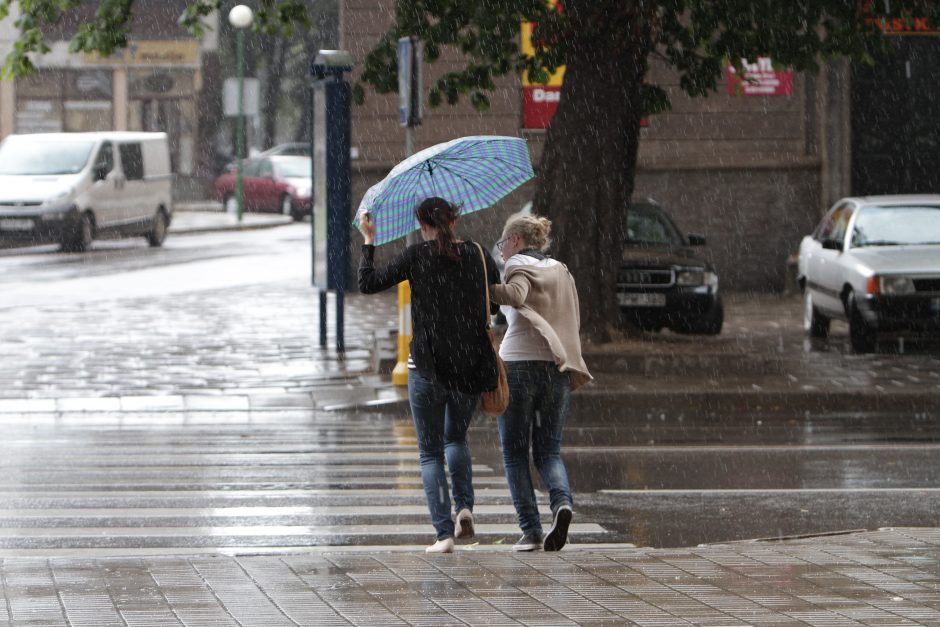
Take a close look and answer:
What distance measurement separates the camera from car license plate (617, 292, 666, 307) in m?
17.6

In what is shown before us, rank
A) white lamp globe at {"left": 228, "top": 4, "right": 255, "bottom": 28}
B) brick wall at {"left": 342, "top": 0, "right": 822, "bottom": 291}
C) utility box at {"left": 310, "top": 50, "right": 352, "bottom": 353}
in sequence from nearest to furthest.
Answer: utility box at {"left": 310, "top": 50, "right": 352, "bottom": 353} → brick wall at {"left": 342, "top": 0, "right": 822, "bottom": 291} → white lamp globe at {"left": 228, "top": 4, "right": 255, "bottom": 28}

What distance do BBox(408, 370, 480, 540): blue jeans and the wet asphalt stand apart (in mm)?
518

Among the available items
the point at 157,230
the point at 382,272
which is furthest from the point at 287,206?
the point at 382,272

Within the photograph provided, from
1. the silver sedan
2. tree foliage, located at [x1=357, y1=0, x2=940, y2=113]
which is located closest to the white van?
tree foliage, located at [x1=357, y1=0, x2=940, y2=113]

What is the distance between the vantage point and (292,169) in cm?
4125

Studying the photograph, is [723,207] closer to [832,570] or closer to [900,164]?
[900,164]

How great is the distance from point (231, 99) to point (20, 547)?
3561cm

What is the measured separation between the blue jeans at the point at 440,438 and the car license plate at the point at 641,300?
33.7 feet

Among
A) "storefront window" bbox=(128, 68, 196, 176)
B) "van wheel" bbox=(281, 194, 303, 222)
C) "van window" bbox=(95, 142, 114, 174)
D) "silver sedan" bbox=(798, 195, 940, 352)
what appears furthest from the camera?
"storefront window" bbox=(128, 68, 196, 176)

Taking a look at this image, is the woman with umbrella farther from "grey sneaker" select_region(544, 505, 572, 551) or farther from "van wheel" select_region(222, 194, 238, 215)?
"van wheel" select_region(222, 194, 238, 215)

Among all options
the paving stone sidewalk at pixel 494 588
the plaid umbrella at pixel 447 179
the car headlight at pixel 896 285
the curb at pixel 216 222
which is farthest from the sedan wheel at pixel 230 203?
the paving stone sidewalk at pixel 494 588

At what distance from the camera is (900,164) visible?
26078 mm

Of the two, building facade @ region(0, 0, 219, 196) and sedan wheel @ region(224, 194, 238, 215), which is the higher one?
building facade @ region(0, 0, 219, 196)

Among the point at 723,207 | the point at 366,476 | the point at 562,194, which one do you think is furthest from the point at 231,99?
the point at 366,476
